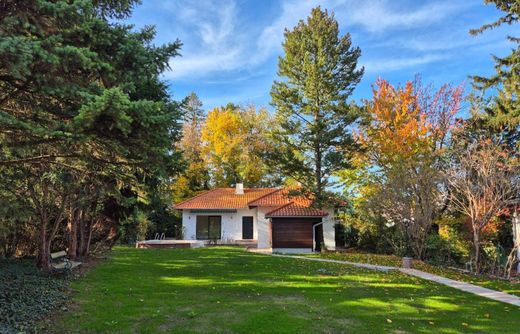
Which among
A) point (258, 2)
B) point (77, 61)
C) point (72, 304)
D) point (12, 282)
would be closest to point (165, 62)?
point (77, 61)

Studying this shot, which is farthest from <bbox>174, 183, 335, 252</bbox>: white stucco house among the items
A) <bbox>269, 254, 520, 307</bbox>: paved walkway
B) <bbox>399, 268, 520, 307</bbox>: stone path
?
<bbox>399, 268, 520, 307</bbox>: stone path

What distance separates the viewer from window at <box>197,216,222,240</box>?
98.0 feet

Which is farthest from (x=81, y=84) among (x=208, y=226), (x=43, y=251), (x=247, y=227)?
(x=208, y=226)

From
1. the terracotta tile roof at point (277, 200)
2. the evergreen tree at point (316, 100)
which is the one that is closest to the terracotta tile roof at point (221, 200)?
the terracotta tile roof at point (277, 200)

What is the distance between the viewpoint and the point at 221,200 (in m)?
30.5

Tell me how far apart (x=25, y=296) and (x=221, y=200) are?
912 inches

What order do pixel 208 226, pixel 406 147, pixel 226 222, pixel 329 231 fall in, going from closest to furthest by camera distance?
pixel 406 147 < pixel 329 231 < pixel 226 222 < pixel 208 226

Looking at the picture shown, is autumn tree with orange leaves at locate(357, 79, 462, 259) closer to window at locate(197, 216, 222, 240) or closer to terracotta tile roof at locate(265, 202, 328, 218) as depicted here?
terracotta tile roof at locate(265, 202, 328, 218)

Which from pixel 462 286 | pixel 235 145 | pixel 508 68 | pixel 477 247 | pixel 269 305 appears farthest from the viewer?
pixel 235 145

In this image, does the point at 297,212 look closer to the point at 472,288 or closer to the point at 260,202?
the point at 260,202

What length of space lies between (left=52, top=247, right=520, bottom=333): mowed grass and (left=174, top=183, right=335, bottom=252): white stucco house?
11605 millimetres

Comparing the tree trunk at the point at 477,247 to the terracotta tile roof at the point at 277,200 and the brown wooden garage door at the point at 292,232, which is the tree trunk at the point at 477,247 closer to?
the brown wooden garage door at the point at 292,232

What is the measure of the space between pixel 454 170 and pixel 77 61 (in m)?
14.8

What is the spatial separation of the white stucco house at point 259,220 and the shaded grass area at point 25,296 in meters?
16.0
